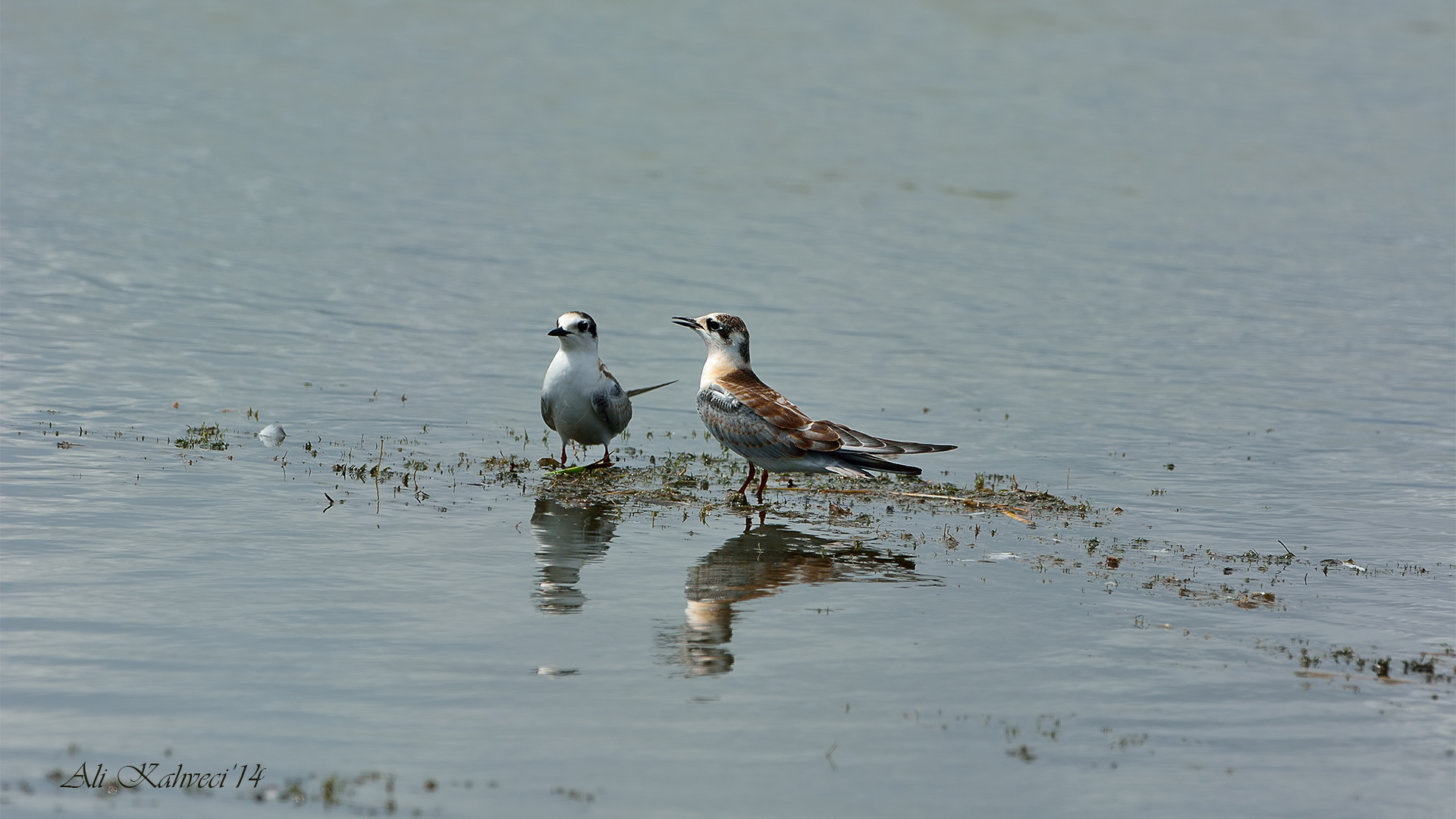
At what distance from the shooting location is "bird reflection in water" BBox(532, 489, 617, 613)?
30.7ft

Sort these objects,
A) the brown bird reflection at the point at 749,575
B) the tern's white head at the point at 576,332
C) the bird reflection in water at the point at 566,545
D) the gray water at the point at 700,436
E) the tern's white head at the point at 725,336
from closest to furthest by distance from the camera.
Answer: the gray water at the point at 700,436, the brown bird reflection at the point at 749,575, the bird reflection in water at the point at 566,545, the tern's white head at the point at 725,336, the tern's white head at the point at 576,332

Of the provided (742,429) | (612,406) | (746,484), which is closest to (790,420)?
(742,429)

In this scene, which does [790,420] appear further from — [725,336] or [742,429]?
[725,336]

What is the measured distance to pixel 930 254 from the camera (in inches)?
1000

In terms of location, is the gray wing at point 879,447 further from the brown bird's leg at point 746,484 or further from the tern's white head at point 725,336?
the tern's white head at point 725,336

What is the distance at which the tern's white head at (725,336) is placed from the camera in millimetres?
13141

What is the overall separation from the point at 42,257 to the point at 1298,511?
56.4 ft

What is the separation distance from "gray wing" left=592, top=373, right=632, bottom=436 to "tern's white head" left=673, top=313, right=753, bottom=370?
883 millimetres

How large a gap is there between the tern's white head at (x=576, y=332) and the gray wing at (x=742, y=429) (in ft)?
4.21

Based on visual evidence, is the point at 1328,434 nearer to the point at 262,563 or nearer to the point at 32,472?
the point at 262,563

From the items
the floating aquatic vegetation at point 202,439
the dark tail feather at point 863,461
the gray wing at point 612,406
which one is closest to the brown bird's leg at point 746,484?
the dark tail feather at point 863,461

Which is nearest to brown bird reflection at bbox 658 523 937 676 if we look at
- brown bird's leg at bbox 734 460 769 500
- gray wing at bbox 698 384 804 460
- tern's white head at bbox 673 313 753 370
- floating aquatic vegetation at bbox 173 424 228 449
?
gray wing at bbox 698 384 804 460

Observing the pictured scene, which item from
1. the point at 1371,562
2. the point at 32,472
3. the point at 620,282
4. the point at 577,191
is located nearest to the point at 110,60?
the point at 577,191

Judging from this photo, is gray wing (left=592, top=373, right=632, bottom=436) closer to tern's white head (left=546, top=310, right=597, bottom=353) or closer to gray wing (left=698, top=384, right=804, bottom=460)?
tern's white head (left=546, top=310, right=597, bottom=353)
